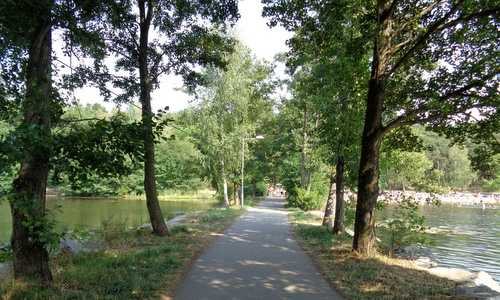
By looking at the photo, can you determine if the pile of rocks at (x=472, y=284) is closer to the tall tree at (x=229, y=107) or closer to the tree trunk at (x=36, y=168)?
the tree trunk at (x=36, y=168)

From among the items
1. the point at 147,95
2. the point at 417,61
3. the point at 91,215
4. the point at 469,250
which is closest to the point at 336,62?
the point at 417,61

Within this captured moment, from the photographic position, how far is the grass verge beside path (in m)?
6.50

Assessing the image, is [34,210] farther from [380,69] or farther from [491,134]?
[491,134]

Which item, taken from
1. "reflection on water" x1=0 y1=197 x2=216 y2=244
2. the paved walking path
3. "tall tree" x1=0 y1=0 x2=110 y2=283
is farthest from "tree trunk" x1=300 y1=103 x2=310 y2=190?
"tall tree" x1=0 y1=0 x2=110 y2=283

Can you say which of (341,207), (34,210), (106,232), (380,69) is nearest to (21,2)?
(34,210)

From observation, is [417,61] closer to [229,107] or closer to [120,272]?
[120,272]

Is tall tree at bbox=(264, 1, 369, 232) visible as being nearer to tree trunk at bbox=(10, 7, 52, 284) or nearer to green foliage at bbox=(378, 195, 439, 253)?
green foliage at bbox=(378, 195, 439, 253)

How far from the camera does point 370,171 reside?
9.28 metres

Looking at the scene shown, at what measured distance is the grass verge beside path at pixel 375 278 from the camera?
650cm

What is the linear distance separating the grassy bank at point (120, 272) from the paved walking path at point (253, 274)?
39 cm

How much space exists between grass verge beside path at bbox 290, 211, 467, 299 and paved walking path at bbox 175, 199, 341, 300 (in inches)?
12.2

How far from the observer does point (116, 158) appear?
→ 4.54 meters

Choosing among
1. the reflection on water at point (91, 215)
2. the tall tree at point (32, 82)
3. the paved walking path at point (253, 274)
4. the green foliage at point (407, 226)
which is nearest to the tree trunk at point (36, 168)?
the tall tree at point (32, 82)

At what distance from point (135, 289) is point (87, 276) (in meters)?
1.01
